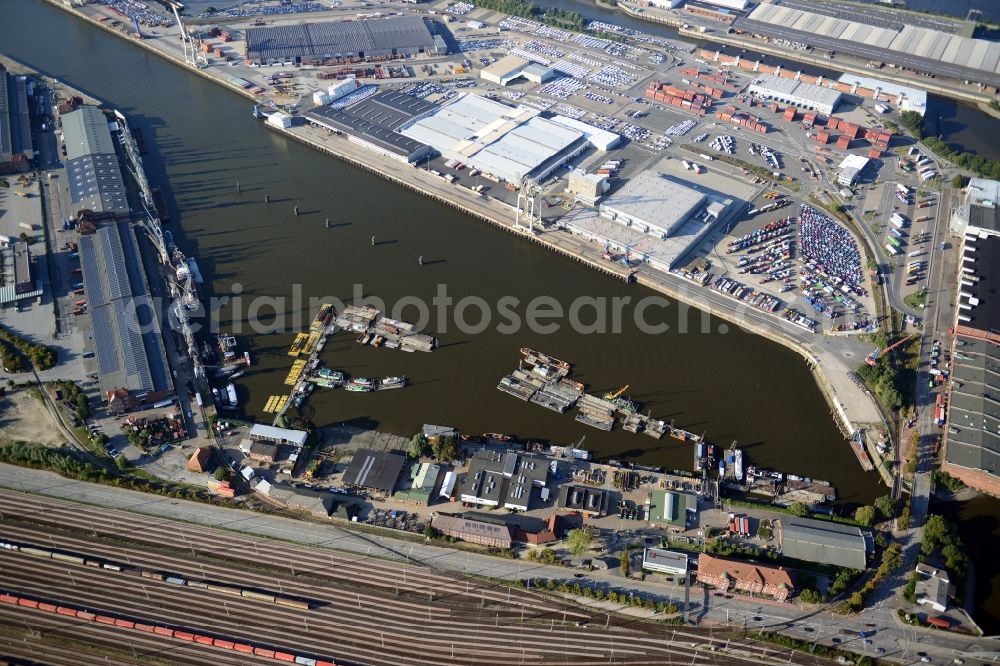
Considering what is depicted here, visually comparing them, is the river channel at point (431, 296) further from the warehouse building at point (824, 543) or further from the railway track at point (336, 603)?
the railway track at point (336, 603)

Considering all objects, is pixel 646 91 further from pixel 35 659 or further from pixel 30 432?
pixel 35 659

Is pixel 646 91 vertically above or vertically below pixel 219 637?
above

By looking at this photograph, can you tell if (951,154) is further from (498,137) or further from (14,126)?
(14,126)

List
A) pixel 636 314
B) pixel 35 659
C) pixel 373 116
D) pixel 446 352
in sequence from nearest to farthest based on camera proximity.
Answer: pixel 35 659, pixel 446 352, pixel 636 314, pixel 373 116

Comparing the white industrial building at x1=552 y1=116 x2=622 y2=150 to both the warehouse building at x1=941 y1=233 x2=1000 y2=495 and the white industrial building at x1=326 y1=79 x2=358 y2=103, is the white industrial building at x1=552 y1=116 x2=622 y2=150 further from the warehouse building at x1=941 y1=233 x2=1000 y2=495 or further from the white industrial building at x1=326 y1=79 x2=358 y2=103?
the warehouse building at x1=941 y1=233 x2=1000 y2=495

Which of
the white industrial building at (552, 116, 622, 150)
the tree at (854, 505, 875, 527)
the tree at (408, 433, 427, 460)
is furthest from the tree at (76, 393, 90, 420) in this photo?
the white industrial building at (552, 116, 622, 150)

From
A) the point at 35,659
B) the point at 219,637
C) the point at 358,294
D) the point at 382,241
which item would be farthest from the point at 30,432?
the point at 382,241

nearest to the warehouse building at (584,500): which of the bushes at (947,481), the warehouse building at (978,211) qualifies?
the bushes at (947,481)
